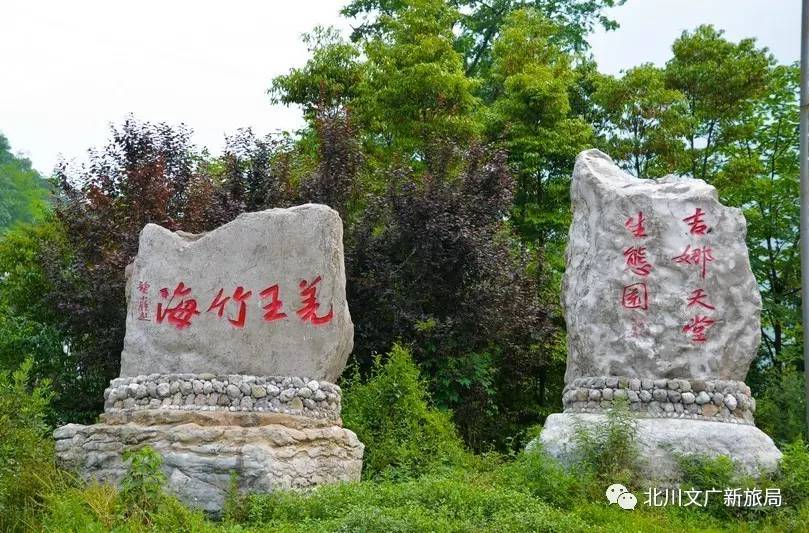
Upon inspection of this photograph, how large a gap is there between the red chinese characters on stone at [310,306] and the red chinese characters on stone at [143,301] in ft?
4.45

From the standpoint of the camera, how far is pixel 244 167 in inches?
448

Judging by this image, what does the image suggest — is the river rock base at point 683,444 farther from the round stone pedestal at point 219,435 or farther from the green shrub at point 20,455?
the green shrub at point 20,455

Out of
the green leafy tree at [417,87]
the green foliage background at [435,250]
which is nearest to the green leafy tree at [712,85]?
the green foliage background at [435,250]

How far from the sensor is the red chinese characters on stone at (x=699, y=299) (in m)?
7.96

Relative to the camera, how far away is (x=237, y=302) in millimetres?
7609

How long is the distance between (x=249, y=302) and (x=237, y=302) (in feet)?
0.34

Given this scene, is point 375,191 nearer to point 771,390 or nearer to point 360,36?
point 771,390

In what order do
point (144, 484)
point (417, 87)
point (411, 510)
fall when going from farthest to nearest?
point (417, 87), point (144, 484), point (411, 510)

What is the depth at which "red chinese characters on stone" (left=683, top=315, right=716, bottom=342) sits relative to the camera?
311 inches

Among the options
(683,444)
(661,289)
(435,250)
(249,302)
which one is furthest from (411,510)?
(435,250)

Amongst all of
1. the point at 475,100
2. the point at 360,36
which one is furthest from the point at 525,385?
the point at 360,36

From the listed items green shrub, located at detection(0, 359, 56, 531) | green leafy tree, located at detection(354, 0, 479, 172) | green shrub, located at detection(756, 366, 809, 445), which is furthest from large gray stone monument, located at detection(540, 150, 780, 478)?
green leafy tree, located at detection(354, 0, 479, 172)

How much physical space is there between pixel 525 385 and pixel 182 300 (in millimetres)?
5623

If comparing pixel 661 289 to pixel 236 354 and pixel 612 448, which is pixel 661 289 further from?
pixel 236 354
